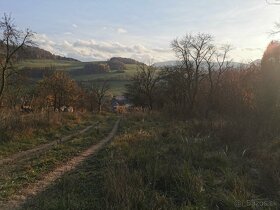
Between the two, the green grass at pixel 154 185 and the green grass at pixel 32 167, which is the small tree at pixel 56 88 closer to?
the green grass at pixel 32 167

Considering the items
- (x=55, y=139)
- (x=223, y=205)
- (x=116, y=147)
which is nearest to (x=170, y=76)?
(x=55, y=139)

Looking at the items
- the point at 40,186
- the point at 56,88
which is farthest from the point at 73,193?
the point at 56,88

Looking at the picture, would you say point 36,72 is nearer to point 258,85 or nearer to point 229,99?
point 229,99

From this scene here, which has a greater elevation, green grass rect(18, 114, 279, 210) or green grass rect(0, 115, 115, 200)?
green grass rect(18, 114, 279, 210)

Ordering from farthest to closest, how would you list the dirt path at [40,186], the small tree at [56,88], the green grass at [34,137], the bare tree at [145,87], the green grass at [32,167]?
the bare tree at [145,87] < the small tree at [56,88] < the green grass at [34,137] < the green grass at [32,167] < the dirt path at [40,186]

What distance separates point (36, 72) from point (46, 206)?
121044 mm

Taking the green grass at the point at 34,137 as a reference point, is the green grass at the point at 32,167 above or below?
above

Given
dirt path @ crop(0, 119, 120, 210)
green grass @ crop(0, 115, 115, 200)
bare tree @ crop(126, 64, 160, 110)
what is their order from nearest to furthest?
dirt path @ crop(0, 119, 120, 210) → green grass @ crop(0, 115, 115, 200) → bare tree @ crop(126, 64, 160, 110)

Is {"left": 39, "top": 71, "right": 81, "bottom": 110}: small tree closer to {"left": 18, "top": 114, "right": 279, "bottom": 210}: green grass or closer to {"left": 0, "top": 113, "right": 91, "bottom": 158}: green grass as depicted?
{"left": 0, "top": 113, "right": 91, "bottom": 158}: green grass

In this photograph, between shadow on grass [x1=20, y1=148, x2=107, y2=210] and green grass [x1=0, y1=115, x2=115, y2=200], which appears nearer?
shadow on grass [x1=20, y1=148, x2=107, y2=210]

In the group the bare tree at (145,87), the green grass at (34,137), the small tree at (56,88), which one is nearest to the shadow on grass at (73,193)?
the green grass at (34,137)

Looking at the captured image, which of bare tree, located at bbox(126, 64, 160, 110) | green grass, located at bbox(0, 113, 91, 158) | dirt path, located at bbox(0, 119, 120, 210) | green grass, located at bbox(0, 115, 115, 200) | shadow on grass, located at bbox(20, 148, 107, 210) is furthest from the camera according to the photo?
bare tree, located at bbox(126, 64, 160, 110)

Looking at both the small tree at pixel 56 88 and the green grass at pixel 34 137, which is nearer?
the green grass at pixel 34 137

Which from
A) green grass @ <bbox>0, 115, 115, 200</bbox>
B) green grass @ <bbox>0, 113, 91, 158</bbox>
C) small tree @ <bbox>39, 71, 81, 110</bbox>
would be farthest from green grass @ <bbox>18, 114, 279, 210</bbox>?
small tree @ <bbox>39, 71, 81, 110</bbox>
